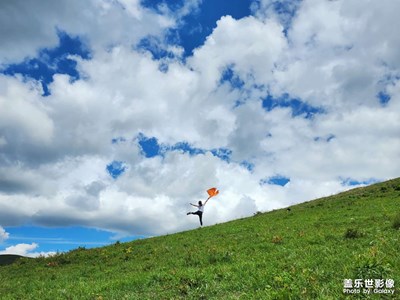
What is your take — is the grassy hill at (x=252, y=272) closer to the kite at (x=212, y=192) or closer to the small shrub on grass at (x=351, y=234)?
the small shrub on grass at (x=351, y=234)

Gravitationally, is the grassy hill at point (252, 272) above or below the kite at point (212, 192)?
below

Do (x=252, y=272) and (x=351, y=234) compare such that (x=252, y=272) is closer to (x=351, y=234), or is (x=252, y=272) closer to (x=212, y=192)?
(x=351, y=234)

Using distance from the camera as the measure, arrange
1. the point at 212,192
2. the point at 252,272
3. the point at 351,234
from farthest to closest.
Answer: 1. the point at 212,192
2. the point at 351,234
3. the point at 252,272

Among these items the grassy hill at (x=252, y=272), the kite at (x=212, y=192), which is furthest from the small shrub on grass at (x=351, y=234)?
the kite at (x=212, y=192)

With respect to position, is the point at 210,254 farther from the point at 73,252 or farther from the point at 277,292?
the point at 73,252

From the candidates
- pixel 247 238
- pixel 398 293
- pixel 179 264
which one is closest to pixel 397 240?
pixel 398 293

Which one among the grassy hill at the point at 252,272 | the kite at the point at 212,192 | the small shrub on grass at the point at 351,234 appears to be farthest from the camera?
the kite at the point at 212,192

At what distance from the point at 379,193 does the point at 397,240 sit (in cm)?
3030

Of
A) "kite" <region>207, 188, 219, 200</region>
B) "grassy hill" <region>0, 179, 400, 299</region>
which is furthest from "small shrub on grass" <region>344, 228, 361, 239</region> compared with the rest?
"kite" <region>207, 188, 219, 200</region>

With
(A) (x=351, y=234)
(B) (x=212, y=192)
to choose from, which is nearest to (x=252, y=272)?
(A) (x=351, y=234)

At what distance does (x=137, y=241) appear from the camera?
36812mm

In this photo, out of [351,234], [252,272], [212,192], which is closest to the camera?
[252,272]

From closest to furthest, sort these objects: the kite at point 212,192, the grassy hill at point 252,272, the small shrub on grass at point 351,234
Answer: the grassy hill at point 252,272 → the small shrub on grass at point 351,234 → the kite at point 212,192

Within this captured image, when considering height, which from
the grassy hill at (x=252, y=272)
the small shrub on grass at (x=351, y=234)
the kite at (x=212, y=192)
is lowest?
the grassy hill at (x=252, y=272)
